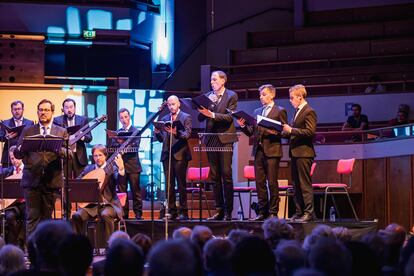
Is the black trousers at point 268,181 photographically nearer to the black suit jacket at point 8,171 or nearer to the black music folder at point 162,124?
the black music folder at point 162,124

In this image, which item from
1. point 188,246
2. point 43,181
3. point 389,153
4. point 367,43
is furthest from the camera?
point 367,43

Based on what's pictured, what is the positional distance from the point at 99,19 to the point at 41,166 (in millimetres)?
9467

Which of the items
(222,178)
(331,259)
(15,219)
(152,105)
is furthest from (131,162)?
(331,259)

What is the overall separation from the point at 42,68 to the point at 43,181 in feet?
25.5

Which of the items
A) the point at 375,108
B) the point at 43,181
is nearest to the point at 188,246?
the point at 43,181

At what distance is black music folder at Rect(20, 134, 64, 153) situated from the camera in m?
8.32

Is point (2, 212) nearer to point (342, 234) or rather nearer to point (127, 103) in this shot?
point (342, 234)

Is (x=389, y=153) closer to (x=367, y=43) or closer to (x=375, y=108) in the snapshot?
(x=375, y=108)

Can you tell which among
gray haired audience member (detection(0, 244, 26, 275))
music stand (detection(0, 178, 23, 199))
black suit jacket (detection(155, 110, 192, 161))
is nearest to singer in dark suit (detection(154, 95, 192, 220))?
black suit jacket (detection(155, 110, 192, 161))

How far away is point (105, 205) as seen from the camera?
9703mm

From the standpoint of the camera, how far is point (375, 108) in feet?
50.3

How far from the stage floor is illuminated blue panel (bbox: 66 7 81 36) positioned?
821 centimetres

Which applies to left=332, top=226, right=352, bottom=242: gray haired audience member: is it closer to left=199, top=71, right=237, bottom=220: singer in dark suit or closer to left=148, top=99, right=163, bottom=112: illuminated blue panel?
left=199, top=71, right=237, bottom=220: singer in dark suit

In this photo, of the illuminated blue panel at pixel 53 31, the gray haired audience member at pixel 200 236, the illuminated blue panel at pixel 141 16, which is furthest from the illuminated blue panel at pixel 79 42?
the gray haired audience member at pixel 200 236
